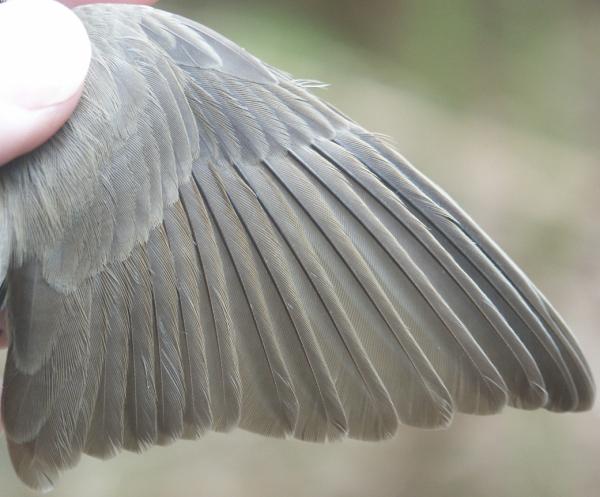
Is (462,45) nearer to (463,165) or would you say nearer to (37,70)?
(463,165)

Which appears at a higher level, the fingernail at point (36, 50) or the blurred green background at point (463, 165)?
the fingernail at point (36, 50)

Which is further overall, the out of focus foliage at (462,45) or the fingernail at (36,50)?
the out of focus foliage at (462,45)

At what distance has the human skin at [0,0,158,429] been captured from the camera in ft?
5.27

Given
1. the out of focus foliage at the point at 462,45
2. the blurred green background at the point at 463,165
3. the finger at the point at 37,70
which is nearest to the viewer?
the finger at the point at 37,70

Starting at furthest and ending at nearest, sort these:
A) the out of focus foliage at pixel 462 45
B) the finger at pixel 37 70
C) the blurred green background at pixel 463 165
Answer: the out of focus foliage at pixel 462 45 < the blurred green background at pixel 463 165 < the finger at pixel 37 70

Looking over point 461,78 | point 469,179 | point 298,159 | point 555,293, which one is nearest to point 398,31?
point 461,78

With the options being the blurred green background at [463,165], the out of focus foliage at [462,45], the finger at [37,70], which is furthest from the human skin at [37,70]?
the out of focus foliage at [462,45]

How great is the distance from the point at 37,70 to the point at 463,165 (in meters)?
2.64

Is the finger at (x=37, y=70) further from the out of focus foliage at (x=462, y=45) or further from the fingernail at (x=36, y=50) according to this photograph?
the out of focus foliage at (x=462, y=45)

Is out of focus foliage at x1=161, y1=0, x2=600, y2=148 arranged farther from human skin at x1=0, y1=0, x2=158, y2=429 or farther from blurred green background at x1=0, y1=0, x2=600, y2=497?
human skin at x1=0, y1=0, x2=158, y2=429

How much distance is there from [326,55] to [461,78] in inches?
29.8

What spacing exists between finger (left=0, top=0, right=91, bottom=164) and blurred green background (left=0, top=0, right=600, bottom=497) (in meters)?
1.88

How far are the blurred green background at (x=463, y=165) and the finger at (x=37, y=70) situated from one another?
188 cm

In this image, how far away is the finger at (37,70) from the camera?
161 centimetres
